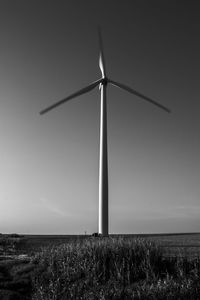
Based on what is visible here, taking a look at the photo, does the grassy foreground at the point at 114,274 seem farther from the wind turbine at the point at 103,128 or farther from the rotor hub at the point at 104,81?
the rotor hub at the point at 104,81

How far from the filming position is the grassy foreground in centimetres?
1480

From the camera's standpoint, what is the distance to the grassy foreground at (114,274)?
14.8m

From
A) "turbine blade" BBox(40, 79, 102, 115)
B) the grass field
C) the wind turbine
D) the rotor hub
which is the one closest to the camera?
the grass field

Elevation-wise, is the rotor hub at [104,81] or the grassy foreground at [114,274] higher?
the rotor hub at [104,81]

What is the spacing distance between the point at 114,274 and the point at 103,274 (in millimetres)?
567

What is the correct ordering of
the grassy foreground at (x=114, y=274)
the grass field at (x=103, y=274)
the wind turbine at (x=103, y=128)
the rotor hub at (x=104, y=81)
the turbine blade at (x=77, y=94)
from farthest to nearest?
the rotor hub at (x=104, y=81), the turbine blade at (x=77, y=94), the wind turbine at (x=103, y=128), the grass field at (x=103, y=274), the grassy foreground at (x=114, y=274)

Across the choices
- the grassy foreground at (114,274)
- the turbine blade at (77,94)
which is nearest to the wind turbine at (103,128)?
the turbine blade at (77,94)

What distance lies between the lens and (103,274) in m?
18.3

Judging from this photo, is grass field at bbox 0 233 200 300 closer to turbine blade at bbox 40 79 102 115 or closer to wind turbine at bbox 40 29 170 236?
wind turbine at bbox 40 29 170 236

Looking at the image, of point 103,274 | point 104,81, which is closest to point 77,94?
point 104,81

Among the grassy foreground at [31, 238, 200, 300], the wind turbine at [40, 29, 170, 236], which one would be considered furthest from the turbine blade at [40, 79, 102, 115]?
the grassy foreground at [31, 238, 200, 300]

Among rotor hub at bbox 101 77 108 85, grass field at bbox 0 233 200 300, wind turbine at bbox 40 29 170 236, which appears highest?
rotor hub at bbox 101 77 108 85

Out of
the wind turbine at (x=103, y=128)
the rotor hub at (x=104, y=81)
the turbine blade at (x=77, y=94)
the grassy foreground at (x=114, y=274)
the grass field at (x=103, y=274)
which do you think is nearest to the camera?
the grassy foreground at (x=114, y=274)

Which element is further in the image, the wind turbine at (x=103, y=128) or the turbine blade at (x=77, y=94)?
the turbine blade at (x=77, y=94)
